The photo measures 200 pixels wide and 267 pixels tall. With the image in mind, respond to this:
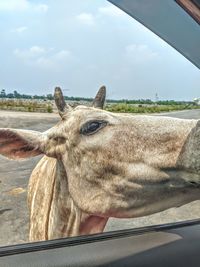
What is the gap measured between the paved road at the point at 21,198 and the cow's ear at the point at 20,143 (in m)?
0.04

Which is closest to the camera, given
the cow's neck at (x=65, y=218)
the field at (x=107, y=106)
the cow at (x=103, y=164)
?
the cow at (x=103, y=164)

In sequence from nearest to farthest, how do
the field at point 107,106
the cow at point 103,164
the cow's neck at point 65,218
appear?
the cow at point 103,164 → the field at point 107,106 → the cow's neck at point 65,218

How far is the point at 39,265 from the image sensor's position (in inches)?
42.2

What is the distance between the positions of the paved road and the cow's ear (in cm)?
4

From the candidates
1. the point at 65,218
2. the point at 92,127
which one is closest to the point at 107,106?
the point at 92,127

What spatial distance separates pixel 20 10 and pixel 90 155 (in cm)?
50

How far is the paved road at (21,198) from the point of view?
127 centimetres

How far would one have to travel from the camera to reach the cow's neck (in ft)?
4.39

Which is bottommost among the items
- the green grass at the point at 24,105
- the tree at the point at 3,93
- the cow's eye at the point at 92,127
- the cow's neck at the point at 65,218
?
the cow's neck at the point at 65,218

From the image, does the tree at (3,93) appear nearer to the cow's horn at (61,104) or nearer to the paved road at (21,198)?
the paved road at (21,198)

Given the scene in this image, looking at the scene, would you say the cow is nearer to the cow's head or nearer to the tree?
the cow's head

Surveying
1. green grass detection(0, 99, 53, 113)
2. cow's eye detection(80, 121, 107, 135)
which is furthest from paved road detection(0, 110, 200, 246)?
cow's eye detection(80, 121, 107, 135)

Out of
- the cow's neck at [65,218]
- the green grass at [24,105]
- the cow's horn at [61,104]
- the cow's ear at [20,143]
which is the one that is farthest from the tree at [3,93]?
the cow's neck at [65,218]

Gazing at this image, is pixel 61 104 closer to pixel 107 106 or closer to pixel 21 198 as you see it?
pixel 107 106
